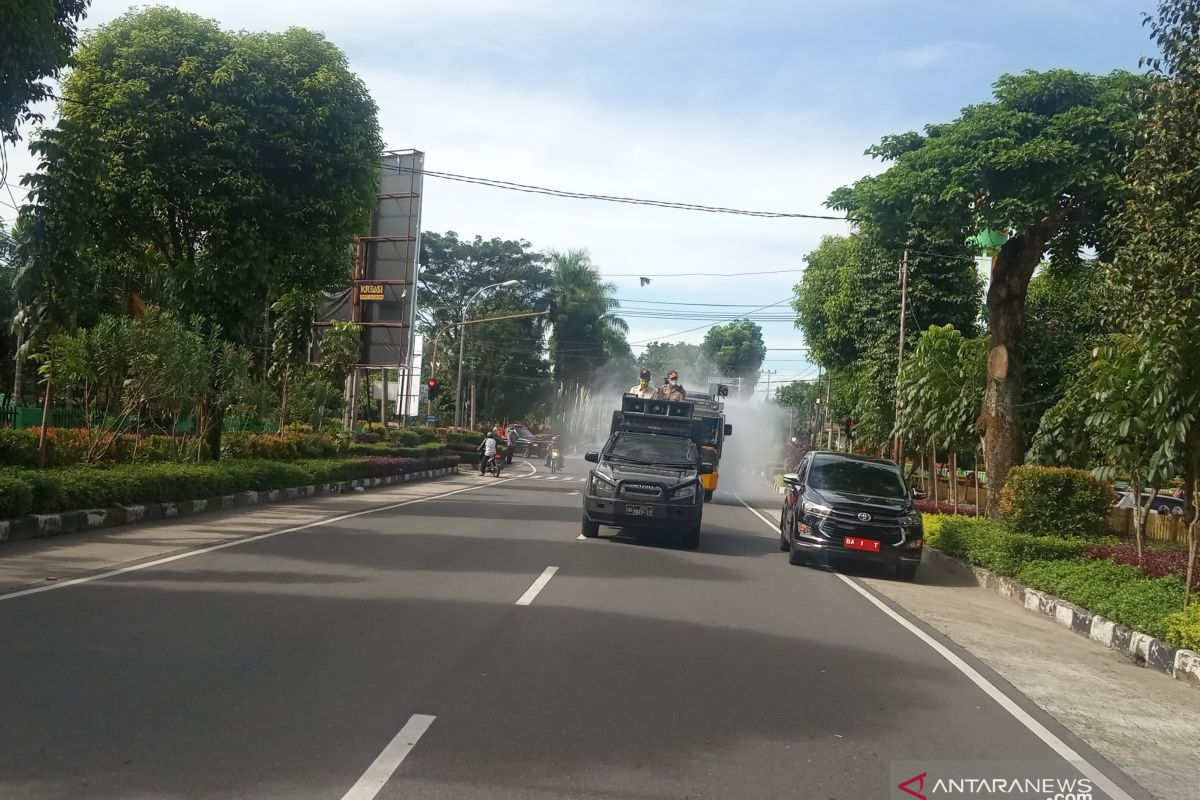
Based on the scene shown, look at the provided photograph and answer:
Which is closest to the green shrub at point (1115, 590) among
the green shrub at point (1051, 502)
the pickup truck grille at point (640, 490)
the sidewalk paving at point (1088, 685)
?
the sidewalk paving at point (1088, 685)

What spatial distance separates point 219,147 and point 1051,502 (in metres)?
16.3

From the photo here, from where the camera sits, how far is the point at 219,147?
19.4 m

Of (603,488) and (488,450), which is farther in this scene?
(488,450)

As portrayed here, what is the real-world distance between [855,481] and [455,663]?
33.5 ft

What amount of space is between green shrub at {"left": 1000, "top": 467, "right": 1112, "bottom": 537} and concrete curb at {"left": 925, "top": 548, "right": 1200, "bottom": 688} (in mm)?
2815

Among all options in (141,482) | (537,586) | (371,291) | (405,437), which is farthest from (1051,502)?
(405,437)

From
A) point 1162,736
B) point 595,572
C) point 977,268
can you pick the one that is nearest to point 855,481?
point 595,572

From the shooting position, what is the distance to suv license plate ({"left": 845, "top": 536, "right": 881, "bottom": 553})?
14633 mm

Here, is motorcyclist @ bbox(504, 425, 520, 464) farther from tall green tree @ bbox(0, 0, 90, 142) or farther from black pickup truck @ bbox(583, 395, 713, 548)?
tall green tree @ bbox(0, 0, 90, 142)

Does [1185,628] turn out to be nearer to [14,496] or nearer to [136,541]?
[136,541]

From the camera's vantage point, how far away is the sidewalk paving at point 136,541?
10555mm

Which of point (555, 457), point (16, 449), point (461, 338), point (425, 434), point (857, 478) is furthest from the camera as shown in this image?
point (425, 434)

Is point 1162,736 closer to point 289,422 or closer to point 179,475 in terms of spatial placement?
point 179,475

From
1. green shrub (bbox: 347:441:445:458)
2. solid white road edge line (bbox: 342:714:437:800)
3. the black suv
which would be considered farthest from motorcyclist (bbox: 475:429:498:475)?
solid white road edge line (bbox: 342:714:437:800)
